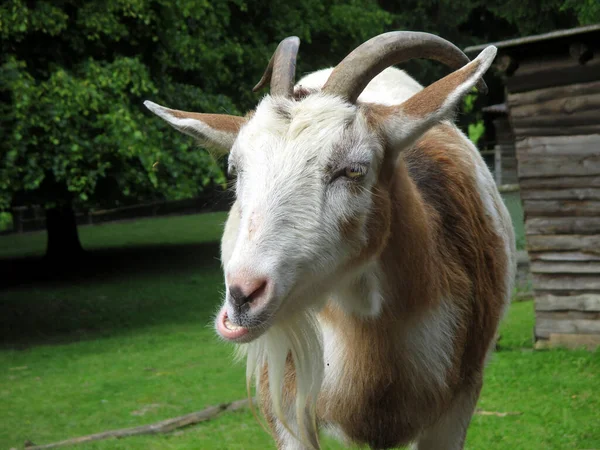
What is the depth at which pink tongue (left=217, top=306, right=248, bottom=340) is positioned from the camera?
121 inches

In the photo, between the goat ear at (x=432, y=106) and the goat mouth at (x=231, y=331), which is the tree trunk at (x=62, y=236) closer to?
the goat ear at (x=432, y=106)

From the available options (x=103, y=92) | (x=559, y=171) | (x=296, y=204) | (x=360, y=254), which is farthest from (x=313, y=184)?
(x=103, y=92)

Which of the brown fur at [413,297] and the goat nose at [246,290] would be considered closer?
the goat nose at [246,290]

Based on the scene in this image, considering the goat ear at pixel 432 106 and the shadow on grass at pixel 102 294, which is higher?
the goat ear at pixel 432 106

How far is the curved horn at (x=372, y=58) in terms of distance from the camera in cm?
360

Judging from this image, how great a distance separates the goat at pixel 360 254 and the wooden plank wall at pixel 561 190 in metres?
4.84

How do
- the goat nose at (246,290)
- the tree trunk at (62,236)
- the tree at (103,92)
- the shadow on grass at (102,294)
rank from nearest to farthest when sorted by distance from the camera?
the goat nose at (246,290) → the tree at (103,92) → the shadow on grass at (102,294) → the tree trunk at (62,236)

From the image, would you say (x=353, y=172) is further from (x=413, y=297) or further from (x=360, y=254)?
(x=413, y=297)

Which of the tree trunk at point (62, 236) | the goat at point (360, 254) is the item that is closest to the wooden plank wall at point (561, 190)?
the goat at point (360, 254)

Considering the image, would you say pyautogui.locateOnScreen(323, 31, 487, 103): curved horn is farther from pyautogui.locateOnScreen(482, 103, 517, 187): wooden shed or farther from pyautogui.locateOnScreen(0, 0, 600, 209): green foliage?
pyautogui.locateOnScreen(482, 103, 517, 187): wooden shed

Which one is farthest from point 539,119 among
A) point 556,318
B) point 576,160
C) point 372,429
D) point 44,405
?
point 372,429

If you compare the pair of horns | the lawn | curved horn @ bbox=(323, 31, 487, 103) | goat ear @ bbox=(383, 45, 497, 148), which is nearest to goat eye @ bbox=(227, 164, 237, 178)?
the pair of horns

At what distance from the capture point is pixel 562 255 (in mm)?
9781

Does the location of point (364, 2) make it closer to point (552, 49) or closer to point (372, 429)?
point (552, 49)
